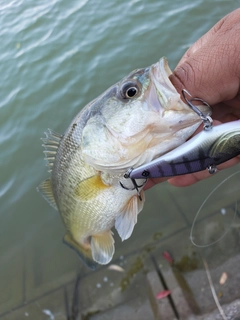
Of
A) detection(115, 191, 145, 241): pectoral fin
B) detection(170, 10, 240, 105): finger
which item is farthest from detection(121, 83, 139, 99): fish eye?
detection(115, 191, 145, 241): pectoral fin

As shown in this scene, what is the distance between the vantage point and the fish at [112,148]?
1.57 meters

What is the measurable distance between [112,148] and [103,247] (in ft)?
3.22

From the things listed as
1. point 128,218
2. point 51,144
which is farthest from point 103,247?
point 51,144

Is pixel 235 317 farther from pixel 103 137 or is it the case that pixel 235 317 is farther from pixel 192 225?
pixel 103 137

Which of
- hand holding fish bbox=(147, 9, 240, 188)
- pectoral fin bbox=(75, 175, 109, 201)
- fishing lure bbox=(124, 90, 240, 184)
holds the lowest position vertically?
pectoral fin bbox=(75, 175, 109, 201)

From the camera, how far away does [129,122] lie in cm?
165

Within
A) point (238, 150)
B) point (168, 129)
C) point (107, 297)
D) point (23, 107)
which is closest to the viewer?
point (238, 150)

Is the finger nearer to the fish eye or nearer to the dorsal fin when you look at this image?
the fish eye

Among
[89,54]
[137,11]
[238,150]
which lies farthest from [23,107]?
[238,150]

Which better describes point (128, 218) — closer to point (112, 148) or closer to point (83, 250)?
point (112, 148)

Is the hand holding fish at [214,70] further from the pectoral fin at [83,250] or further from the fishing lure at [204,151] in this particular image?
the pectoral fin at [83,250]

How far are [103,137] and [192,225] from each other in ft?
7.09

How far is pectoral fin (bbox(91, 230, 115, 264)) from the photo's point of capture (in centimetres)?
233

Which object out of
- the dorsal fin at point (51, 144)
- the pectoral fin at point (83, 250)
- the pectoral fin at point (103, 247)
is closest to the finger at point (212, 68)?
the dorsal fin at point (51, 144)
